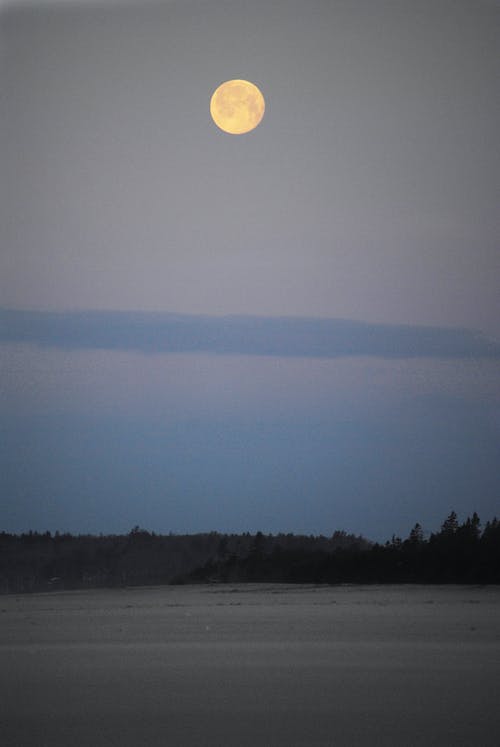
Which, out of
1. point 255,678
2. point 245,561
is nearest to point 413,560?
point 245,561

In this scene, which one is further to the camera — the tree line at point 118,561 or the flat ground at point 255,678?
the tree line at point 118,561

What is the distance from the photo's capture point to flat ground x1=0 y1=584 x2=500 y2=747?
4.68m

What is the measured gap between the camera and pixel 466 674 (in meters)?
6.23

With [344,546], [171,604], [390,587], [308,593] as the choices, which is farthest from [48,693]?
[344,546]

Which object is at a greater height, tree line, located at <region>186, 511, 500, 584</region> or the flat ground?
tree line, located at <region>186, 511, 500, 584</region>

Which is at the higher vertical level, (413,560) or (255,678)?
(413,560)

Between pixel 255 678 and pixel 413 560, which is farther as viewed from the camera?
pixel 413 560

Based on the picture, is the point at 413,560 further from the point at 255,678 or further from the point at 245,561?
the point at 255,678

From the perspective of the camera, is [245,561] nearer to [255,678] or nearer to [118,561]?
[118,561]

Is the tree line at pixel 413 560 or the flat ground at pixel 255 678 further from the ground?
the tree line at pixel 413 560

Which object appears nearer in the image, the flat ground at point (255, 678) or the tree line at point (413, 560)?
the flat ground at point (255, 678)

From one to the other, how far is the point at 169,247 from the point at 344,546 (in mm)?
9114

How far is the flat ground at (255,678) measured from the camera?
4.68 metres

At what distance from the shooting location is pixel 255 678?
6168 millimetres
